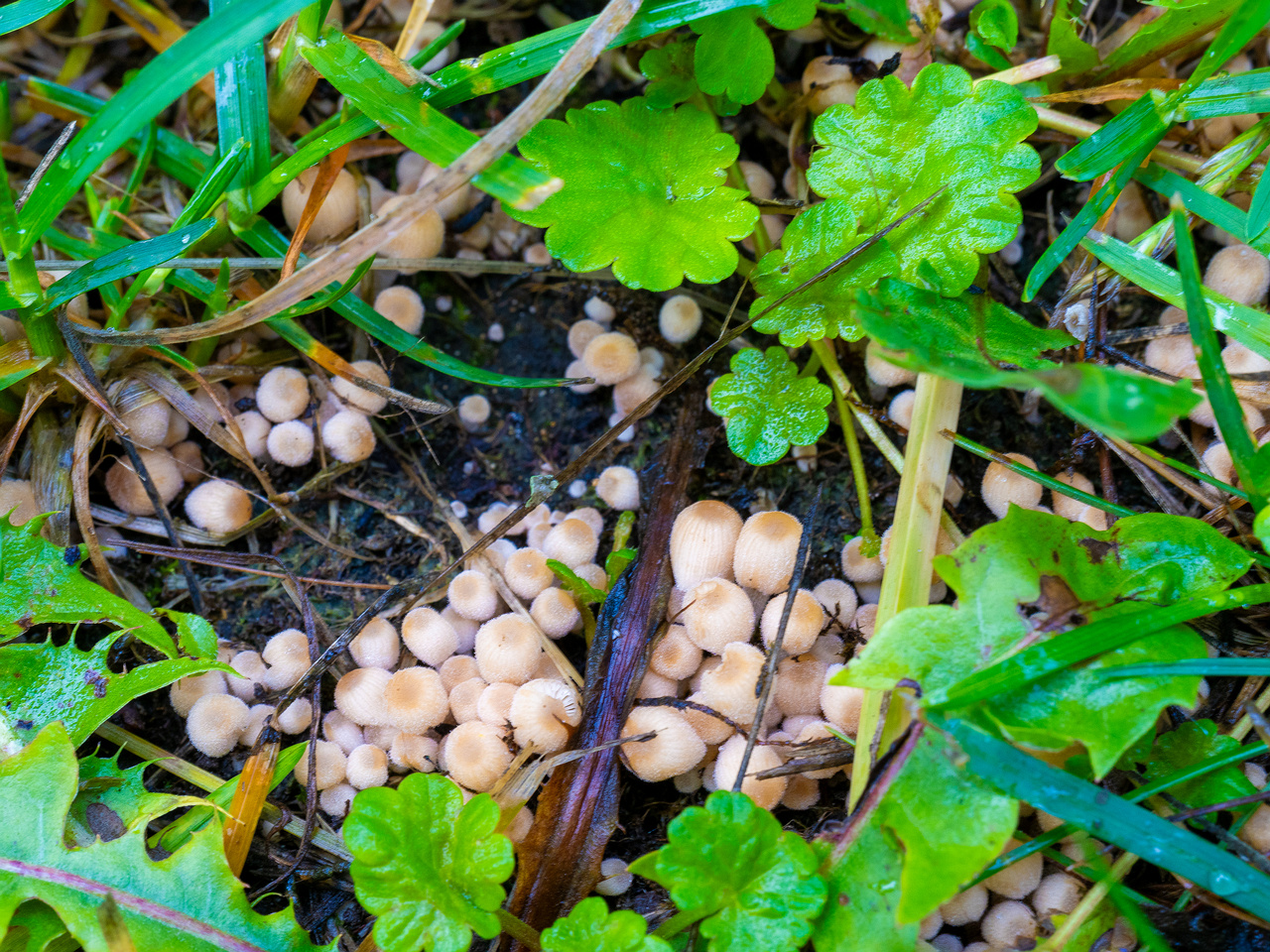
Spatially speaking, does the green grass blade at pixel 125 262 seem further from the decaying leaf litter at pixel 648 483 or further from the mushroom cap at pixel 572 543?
the mushroom cap at pixel 572 543

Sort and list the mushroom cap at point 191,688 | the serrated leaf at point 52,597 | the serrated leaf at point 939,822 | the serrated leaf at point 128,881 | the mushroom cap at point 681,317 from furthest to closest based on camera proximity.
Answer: the mushroom cap at point 681,317 < the mushroom cap at point 191,688 < the serrated leaf at point 52,597 < the serrated leaf at point 128,881 < the serrated leaf at point 939,822

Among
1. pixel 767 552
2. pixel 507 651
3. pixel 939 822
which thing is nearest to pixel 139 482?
pixel 507 651

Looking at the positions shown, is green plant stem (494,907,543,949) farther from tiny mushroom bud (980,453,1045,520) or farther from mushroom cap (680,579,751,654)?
tiny mushroom bud (980,453,1045,520)

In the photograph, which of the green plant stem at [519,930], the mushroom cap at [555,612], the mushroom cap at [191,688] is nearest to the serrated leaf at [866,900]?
the green plant stem at [519,930]

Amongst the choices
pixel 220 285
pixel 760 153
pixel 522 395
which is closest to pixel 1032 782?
pixel 522 395

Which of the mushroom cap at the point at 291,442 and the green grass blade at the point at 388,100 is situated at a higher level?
the green grass blade at the point at 388,100

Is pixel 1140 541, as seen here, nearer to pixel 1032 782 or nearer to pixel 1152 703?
pixel 1152 703
